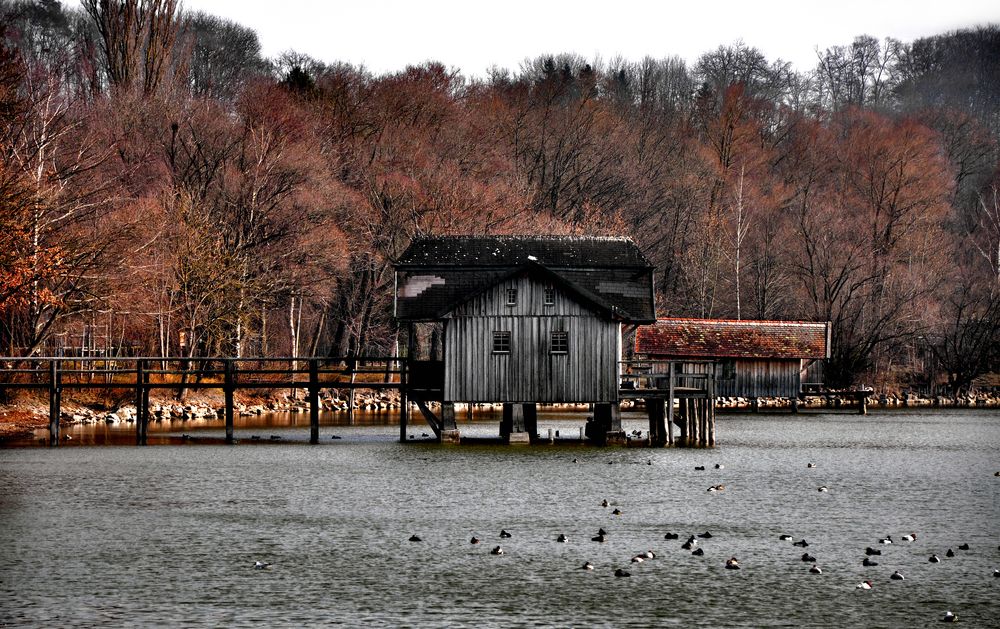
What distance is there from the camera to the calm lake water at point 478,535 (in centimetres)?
1805

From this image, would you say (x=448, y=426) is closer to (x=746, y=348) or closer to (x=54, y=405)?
(x=54, y=405)

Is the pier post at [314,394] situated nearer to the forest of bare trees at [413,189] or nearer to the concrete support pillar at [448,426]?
the concrete support pillar at [448,426]

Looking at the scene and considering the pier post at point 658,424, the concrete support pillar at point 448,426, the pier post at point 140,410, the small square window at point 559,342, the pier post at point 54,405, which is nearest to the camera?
the pier post at point 54,405

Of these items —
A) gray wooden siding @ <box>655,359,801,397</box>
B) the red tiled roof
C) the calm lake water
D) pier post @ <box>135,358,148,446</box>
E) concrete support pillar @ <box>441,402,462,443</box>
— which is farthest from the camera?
gray wooden siding @ <box>655,359,801,397</box>

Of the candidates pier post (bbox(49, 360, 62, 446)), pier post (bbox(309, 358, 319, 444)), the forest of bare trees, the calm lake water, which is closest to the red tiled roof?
the forest of bare trees

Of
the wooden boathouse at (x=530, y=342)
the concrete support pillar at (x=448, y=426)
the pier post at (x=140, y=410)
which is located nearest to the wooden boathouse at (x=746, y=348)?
the wooden boathouse at (x=530, y=342)

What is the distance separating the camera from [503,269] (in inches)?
1790

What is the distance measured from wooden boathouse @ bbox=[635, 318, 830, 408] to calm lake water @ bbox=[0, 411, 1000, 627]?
28.0 m

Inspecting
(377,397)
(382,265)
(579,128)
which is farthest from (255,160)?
(579,128)

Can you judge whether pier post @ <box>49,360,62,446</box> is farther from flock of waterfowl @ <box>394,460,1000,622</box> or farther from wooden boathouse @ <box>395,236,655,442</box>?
flock of waterfowl @ <box>394,460,1000,622</box>

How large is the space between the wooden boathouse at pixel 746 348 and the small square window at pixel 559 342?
1094 inches

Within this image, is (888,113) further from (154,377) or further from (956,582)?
(956,582)

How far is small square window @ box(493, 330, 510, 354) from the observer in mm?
42750

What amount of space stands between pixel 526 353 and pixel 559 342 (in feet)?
3.69
